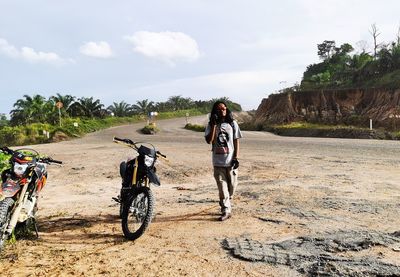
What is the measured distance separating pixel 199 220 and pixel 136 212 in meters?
1.14

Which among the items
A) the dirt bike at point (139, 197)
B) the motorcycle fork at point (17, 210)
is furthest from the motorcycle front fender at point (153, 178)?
the motorcycle fork at point (17, 210)

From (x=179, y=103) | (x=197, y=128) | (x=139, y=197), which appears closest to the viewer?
(x=139, y=197)

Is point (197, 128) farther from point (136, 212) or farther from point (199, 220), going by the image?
point (136, 212)

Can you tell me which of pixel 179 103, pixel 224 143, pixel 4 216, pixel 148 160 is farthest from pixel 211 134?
pixel 179 103

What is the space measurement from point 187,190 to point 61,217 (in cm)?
313

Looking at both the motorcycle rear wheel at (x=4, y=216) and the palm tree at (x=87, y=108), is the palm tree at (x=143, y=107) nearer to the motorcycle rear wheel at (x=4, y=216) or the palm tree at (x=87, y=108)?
the palm tree at (x=87, y=108)

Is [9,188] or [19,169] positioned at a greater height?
[19,169]

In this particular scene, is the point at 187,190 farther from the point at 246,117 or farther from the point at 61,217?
the point at 246,117

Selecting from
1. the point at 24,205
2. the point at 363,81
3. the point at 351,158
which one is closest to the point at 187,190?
the point at 24,205

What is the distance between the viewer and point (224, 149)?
6.03m

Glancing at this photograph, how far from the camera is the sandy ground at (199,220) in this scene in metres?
4.23

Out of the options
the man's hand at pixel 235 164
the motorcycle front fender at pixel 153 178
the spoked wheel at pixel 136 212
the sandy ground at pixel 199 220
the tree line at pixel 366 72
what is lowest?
the sandy ground at pixel 199 220

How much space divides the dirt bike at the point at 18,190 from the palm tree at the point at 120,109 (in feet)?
180

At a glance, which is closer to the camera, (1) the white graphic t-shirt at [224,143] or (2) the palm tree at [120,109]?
(1) the white graphic t-shirt at [224,143]
